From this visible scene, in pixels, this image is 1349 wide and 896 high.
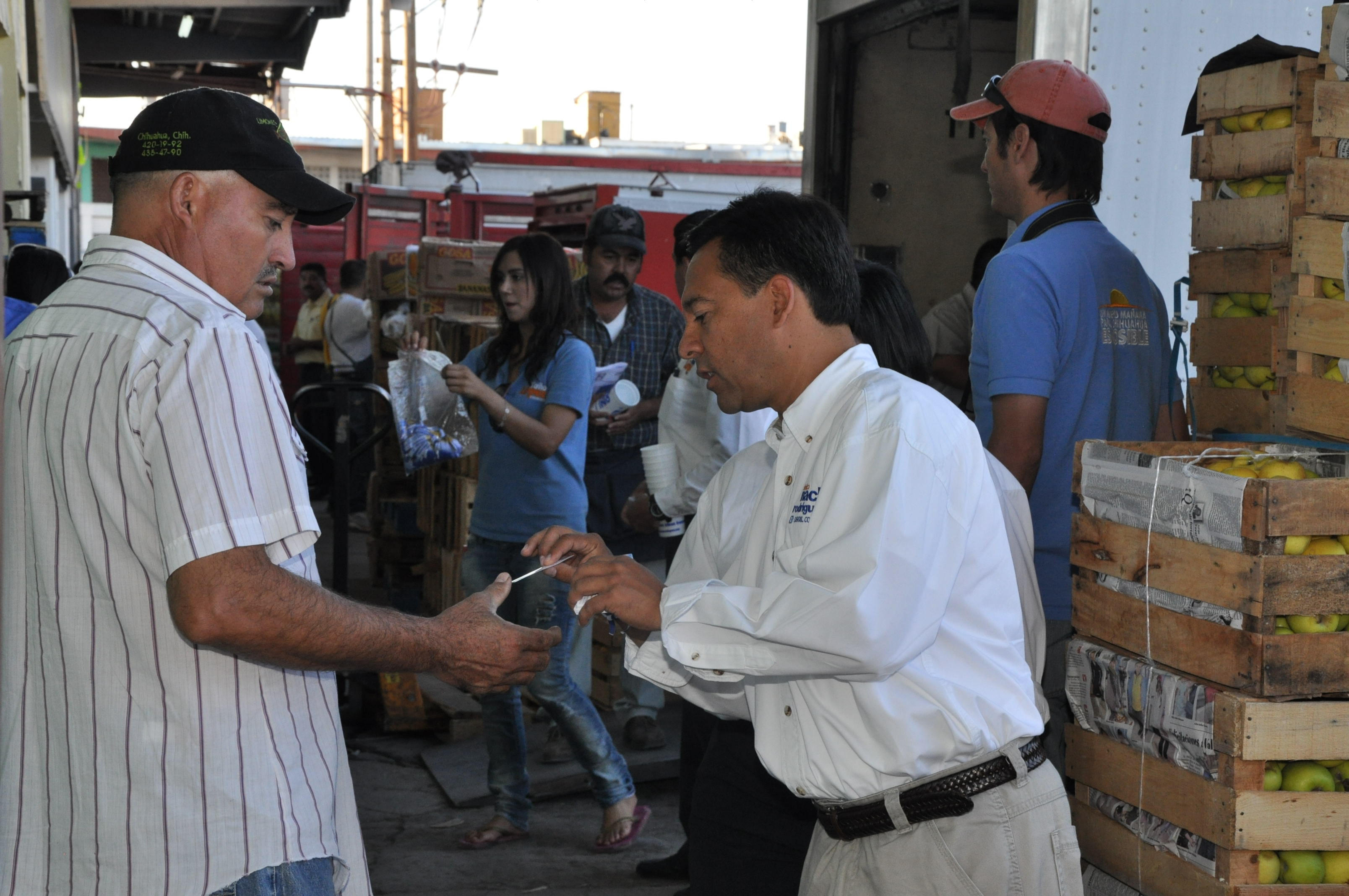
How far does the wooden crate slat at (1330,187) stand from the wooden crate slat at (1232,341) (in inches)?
13.8

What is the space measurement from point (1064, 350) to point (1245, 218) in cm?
56

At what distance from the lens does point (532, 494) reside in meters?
4.65

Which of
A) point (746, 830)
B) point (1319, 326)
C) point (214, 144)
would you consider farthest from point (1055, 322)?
point (214, 144)

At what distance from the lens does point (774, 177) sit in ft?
67.3

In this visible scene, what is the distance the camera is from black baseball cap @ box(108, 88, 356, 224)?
190 centimetres

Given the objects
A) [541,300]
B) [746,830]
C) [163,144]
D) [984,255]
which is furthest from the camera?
[984,255]

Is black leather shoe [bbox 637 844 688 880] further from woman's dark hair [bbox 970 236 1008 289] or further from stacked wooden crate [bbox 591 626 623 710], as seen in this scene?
woman's dark hair [bbox 970 236 1008 289]

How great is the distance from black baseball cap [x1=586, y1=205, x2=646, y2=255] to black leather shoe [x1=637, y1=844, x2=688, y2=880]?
282cm

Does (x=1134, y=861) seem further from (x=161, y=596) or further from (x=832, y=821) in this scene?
(x=161, y=596)

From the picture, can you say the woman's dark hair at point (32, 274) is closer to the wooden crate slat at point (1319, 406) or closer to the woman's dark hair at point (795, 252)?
the woman's dark hair at point (795, 252)

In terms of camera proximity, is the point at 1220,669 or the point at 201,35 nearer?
the point at 1220,669

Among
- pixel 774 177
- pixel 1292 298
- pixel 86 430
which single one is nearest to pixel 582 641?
pixel 1292 298

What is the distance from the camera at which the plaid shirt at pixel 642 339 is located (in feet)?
20.0

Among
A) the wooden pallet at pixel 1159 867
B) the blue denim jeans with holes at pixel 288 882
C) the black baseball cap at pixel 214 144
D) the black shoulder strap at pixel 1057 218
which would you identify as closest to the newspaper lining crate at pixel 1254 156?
the black shoulder strap at pixel 1057 218
